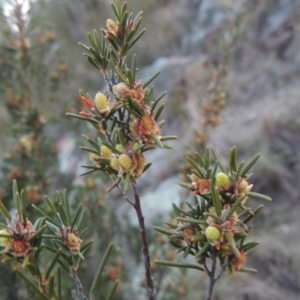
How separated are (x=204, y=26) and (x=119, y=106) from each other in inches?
218

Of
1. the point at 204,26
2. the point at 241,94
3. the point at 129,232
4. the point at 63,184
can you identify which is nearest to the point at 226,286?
the point at 129,232

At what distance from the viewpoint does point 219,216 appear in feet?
1.57

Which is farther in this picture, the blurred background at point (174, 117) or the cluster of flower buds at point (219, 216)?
the blurred background at point (174, 117)

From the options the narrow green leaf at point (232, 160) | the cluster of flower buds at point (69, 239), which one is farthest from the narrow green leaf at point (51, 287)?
the narrow green leaf at point (232, 160)

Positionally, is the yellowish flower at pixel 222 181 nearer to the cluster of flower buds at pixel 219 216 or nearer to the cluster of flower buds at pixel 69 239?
the cluster of flower buds at pixel 219 216

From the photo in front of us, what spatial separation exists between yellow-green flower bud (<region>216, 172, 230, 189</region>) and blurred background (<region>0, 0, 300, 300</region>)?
1.53 feet

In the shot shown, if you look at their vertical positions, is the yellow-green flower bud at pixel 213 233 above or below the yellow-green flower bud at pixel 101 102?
below

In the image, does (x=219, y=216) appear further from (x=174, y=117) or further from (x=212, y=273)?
(x=174, y=117)

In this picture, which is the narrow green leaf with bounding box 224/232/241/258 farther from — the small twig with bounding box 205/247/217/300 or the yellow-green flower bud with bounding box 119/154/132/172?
the yellow-green flower bud with bounding box 119/154/132/172

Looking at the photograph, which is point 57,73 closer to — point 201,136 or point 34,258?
point 201,136

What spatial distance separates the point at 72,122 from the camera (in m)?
2.19

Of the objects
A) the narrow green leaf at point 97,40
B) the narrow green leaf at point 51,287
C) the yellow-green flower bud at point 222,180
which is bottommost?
the narrow green leaf at point 51,287

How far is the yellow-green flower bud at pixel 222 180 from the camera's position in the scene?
0.50 m

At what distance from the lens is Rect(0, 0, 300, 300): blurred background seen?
1504 millimetres
